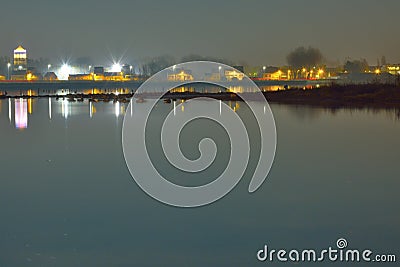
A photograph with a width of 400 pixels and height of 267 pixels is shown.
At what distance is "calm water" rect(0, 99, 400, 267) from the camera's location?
20.6ft

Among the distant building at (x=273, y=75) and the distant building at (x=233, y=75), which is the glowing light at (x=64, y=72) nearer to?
the distant building at (x=273, y=75)

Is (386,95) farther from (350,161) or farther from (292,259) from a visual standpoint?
(292,259)

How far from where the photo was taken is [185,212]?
7781 millimetres

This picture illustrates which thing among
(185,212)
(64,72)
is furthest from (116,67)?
(185,212)

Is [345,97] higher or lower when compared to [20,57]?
lower

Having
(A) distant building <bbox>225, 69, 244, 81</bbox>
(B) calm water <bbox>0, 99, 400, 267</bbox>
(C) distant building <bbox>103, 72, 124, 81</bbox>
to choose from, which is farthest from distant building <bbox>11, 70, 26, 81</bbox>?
(B) calm water <bbox>0, 99, 400, 267</bbox>

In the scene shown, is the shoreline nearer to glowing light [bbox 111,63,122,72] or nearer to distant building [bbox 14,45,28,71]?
glowing light [bbox 111,63,122,72]

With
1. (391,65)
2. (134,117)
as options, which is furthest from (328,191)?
(391,65)

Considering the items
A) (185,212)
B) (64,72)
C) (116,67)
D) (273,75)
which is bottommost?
(185,212)

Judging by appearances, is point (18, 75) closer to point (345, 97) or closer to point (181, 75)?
point (181, 75)

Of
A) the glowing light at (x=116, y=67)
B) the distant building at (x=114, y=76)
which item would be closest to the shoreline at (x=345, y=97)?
the distant building at (x=114, y=76)

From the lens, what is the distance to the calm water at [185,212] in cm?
627

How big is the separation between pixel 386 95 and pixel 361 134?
51.0 ft

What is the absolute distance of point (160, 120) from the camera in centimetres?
2216
